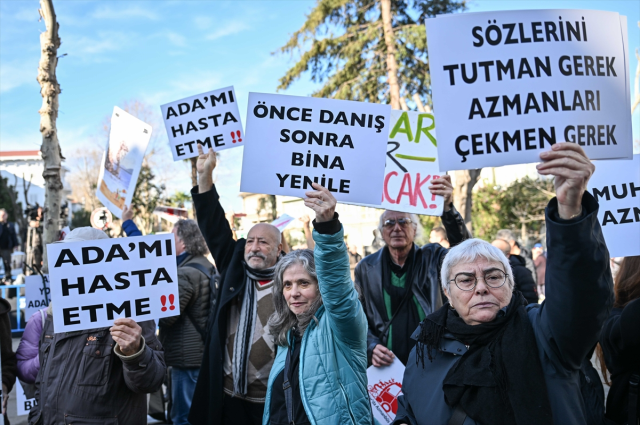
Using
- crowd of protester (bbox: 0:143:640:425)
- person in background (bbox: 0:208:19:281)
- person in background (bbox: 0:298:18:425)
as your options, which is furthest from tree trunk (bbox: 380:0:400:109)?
person in background (bbox: 0:298:18:425)

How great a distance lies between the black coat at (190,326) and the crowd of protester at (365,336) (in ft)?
0.04

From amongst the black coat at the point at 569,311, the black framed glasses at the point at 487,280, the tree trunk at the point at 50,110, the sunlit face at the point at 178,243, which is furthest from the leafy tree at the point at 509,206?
the black coat at the point at 569,311

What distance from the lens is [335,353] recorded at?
2.93 m

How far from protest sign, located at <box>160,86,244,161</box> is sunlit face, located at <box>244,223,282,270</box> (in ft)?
2.94

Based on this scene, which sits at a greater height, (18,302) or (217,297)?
(217,297)

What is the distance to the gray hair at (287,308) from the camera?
10.2 feet

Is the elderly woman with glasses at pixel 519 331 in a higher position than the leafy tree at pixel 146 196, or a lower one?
lower

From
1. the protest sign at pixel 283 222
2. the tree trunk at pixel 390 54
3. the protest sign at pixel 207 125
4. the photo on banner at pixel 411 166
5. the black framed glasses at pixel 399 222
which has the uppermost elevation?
the tree trunk at pixel 390 54

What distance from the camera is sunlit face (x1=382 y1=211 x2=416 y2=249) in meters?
4.14

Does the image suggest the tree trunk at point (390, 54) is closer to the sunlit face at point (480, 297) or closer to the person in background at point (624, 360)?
the person in background at point (624, 360)

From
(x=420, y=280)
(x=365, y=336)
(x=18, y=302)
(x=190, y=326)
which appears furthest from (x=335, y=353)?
(x=18, y=302)

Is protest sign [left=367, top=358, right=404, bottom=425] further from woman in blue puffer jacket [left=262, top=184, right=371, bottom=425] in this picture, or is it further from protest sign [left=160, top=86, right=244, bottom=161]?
protest sign [left=160, top=86, right=244, bottom=161]

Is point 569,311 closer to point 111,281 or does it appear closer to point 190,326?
point 111,281

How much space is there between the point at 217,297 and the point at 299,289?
111cm
